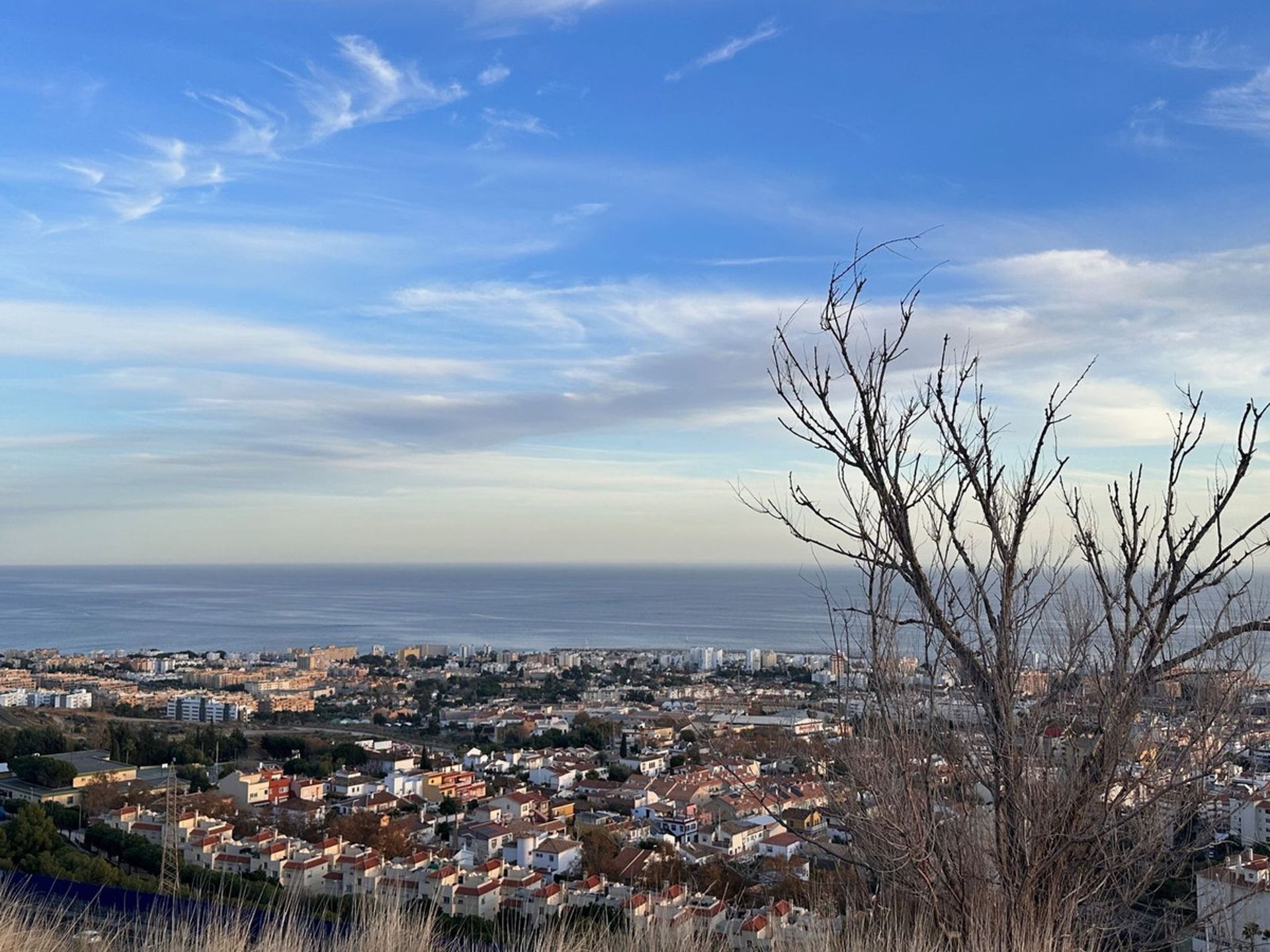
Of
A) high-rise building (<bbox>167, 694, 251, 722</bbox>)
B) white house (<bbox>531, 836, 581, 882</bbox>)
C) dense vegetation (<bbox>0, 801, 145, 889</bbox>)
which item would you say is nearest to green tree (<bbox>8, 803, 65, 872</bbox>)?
dense vegetation (<bbox>0, 801, 145, 889</bbox>)

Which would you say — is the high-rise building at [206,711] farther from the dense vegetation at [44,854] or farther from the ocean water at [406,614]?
Result: the dense vegetation at [44,854]

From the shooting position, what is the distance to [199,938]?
2.21 m

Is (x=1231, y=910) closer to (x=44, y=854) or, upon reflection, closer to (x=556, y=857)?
(x=556, y=857)

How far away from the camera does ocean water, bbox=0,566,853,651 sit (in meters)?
44.2

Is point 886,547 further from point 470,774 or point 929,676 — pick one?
point 470,774

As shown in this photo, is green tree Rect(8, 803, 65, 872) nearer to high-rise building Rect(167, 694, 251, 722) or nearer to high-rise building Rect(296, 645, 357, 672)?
high-rise building Rect(167, 694, 251, 722)

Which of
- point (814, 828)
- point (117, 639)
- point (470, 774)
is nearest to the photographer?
point (814, 828)

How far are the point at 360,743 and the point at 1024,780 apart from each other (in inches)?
645

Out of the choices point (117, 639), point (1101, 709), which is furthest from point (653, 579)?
point (1101, 709)

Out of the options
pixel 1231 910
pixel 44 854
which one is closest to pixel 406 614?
pixel 44 854

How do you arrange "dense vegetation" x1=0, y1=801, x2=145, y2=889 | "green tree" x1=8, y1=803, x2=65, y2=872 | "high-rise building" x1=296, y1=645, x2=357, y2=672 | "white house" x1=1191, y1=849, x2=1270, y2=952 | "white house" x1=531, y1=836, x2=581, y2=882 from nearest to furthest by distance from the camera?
"white house" x1=1191, y1=849, x2=1270, y2=952 < "dense vegetation" x1=0, y1=801, x2=145, y2=889 < "green tree" x1=8, y1=803, x2=65, y2=872 < "white house" x1=531, y1=836, x2=581, y2=882 < "high-rise building" x1=296, y1=645, x2=357, y2=672

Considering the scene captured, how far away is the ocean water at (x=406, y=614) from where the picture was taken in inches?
1738

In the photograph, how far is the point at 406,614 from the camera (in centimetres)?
6088

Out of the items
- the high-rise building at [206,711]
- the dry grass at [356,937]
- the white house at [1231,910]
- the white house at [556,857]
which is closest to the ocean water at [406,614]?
the white house at [556,857]
